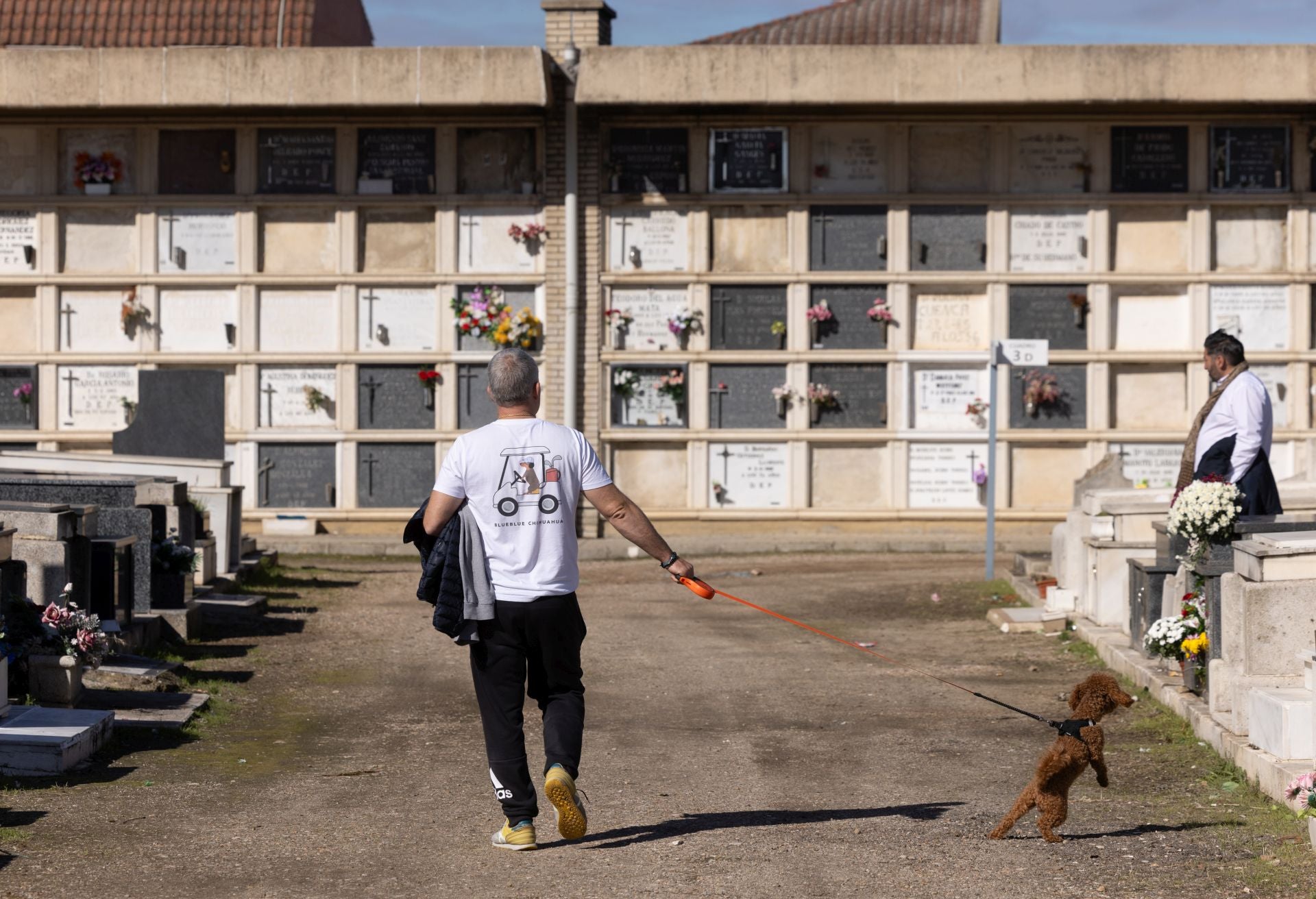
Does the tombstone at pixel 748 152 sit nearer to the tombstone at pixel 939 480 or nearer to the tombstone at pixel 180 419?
the tombstone at pixel 939 480

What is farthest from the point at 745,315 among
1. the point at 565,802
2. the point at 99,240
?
the point at 565,802

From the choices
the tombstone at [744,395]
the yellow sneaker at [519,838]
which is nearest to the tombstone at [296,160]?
the tombstone at [744,395]

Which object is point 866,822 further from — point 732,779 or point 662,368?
point 662,368

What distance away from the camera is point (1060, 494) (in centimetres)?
1711

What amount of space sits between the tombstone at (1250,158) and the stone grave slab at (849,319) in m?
3.57

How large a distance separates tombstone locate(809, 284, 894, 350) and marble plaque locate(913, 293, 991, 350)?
36 cm

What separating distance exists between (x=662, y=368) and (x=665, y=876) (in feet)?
40.6

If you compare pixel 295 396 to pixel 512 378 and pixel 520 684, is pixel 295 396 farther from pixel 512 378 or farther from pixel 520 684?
pixel 520 684

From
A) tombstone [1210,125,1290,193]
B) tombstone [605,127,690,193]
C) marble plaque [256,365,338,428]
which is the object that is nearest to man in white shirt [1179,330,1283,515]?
tombstone [1210,125,1290,193]

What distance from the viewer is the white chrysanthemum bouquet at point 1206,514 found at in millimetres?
7566

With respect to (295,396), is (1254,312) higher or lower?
higher

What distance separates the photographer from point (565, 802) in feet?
16.9

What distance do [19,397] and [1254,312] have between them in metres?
12.5

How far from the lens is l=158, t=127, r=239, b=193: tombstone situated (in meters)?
17.2
